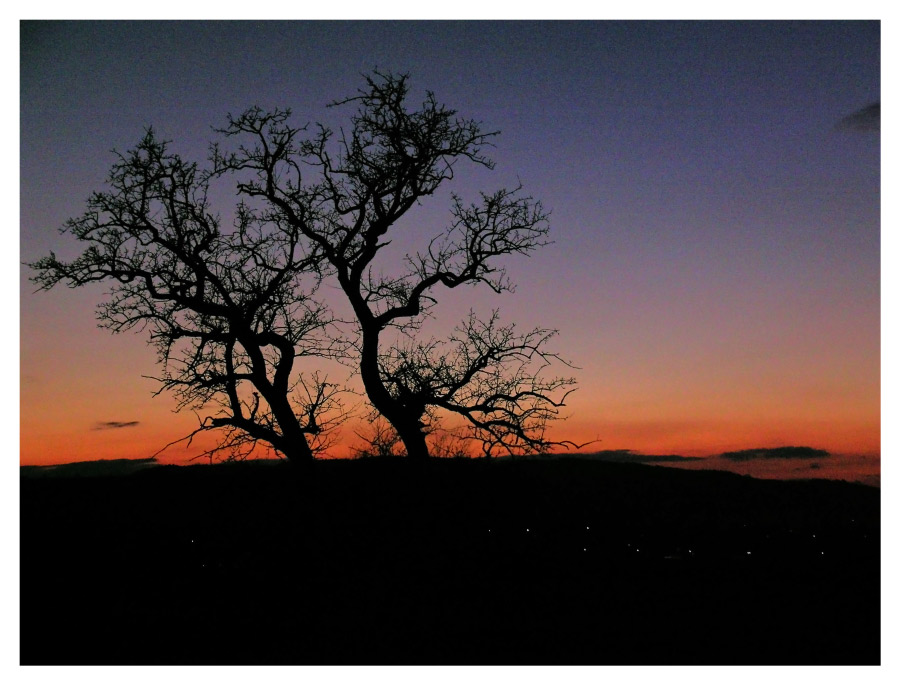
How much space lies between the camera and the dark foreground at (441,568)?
795 centimetres

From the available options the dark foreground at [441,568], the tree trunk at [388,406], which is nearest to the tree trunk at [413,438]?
the tree trunk at [388,406]

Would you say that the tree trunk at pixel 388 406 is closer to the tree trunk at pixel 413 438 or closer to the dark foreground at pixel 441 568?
the tree trunk at pixel 413 438

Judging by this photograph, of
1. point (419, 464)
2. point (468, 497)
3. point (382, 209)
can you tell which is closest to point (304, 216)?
point (382, 209)

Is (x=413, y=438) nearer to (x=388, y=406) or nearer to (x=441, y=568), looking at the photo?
(x=388, y=406)

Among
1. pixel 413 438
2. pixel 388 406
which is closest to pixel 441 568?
pixel 413 438

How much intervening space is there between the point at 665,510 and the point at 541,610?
5.27 m

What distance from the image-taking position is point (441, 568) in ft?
→ 34.3

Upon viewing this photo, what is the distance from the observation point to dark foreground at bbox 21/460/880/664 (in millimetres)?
7951

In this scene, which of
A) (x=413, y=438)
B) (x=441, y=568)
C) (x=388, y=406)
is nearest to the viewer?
(x=441, y=568)

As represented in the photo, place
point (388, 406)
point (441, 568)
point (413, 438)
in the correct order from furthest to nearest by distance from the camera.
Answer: point (413, 438)
point (388, 406)
point (441, 568)

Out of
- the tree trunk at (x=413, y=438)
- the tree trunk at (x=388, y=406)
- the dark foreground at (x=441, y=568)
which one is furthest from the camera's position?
the tree trunk at (x=413, y=438)

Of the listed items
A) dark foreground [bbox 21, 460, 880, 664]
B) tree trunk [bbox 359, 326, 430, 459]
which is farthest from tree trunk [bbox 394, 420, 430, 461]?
dark foreground [bbox 21, 460, 880, 664]

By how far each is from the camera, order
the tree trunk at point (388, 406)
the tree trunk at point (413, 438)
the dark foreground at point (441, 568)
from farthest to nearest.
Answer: the tree trunk at point (413, 438), the tree trunk at point (388, 406), the dark foreground at point (441, 568)
